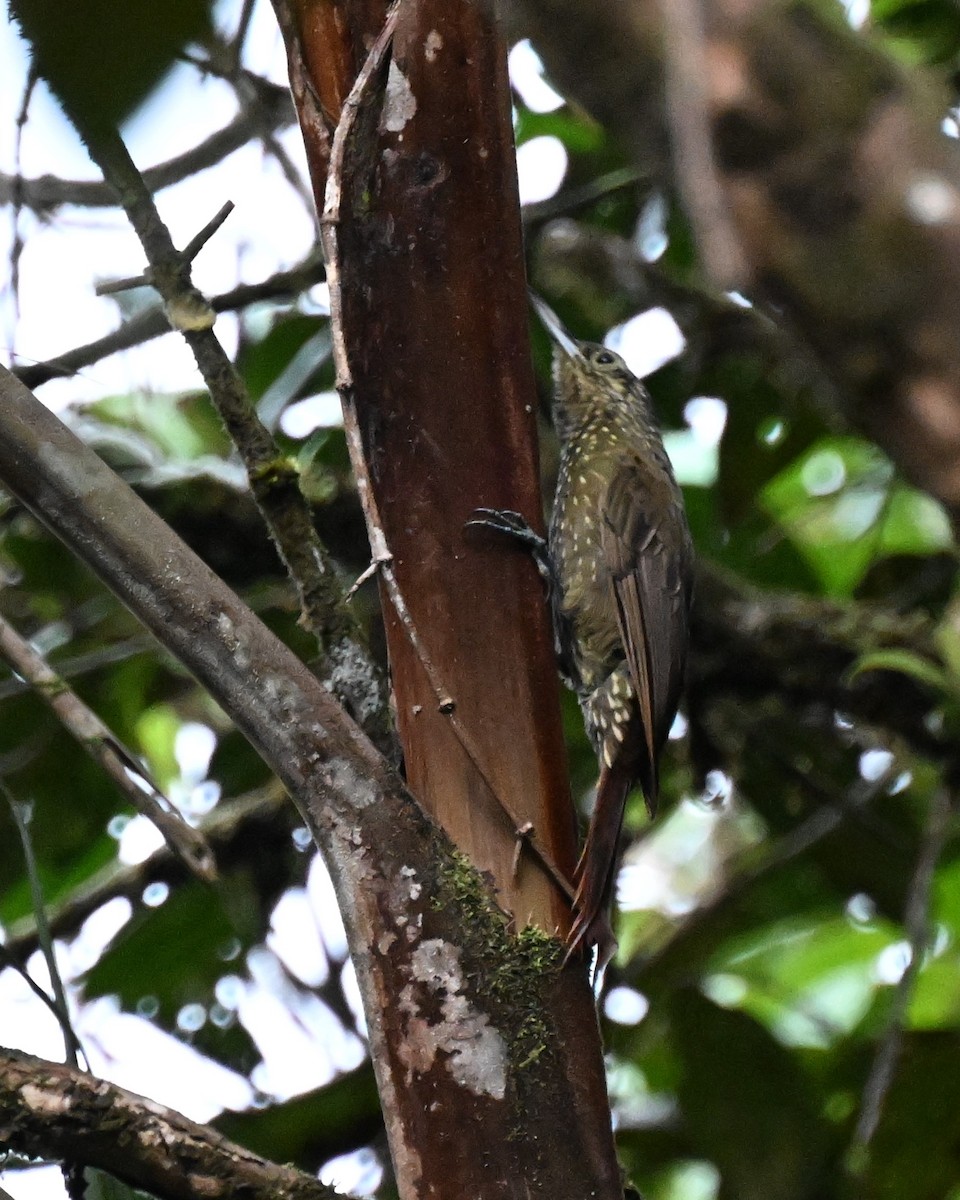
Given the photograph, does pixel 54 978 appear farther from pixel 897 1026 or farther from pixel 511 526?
pixel 897 1026

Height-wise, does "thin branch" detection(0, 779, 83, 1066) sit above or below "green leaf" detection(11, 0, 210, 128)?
above

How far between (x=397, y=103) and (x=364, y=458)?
17.9 inches

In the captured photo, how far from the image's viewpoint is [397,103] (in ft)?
5.84

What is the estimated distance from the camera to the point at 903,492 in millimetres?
3834

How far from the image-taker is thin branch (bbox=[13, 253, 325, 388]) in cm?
259

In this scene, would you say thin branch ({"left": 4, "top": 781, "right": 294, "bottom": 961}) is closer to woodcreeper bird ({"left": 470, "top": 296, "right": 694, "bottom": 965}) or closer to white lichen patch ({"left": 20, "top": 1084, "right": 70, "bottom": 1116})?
woodcreeper bird ({"left": 470, "top": 296, "right": 694, "bottom": 965})

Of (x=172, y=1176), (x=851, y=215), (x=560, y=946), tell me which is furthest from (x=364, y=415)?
(x=851, y=215)

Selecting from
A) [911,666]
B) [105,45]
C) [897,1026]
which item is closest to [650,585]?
[911,666]

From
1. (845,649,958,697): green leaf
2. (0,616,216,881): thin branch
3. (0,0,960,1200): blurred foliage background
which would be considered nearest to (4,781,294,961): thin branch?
(0,0,960,1200): blurred foliage background

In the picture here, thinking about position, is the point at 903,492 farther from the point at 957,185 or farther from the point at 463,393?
the point at 957,185

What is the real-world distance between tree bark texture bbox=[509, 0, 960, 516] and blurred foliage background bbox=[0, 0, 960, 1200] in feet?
6.47

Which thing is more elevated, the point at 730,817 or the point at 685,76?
the point at 730,817

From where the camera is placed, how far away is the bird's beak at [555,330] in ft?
10.8

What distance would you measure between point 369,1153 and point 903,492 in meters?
2.17
